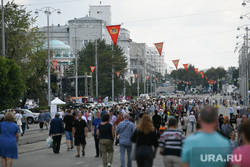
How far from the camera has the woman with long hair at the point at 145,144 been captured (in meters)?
8.62

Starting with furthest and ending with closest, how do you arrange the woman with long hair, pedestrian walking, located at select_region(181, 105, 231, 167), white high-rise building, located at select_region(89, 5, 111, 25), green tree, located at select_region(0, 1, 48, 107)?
white high-rise building, located at select_region(89, 5, 111, 25)
green tree, located at select_region(0, 1, 48, 107)
the woman with long hair
pedestrian walking, located at select_region(181, 105, 231, 167)

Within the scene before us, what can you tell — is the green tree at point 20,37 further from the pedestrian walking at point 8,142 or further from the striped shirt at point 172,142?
the striped shirt at point 172,142

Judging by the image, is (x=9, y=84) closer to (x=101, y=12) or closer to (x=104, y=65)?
(x=104, y=65)

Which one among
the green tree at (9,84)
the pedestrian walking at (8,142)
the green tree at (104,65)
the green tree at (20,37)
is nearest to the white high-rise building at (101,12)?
the green tree at (104,65)

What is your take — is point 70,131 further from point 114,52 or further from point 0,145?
point 114,52

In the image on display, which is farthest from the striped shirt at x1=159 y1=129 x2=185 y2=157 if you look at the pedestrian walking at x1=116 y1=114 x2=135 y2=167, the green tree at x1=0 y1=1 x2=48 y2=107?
the green tree at x1=0 y1=1 x2=48 y2=107

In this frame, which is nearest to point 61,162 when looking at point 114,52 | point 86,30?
point 114,52

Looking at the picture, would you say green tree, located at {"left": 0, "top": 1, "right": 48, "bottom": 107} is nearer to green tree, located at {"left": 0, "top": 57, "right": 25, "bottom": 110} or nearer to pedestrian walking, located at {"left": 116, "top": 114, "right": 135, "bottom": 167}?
green tree, located at {"left": 0, "top": 57, "right": 25, "bottom": 110}

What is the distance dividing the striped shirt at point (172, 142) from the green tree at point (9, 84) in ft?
63.9

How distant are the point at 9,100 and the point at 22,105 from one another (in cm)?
2714

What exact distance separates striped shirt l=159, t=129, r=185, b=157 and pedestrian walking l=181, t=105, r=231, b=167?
9.41 ft

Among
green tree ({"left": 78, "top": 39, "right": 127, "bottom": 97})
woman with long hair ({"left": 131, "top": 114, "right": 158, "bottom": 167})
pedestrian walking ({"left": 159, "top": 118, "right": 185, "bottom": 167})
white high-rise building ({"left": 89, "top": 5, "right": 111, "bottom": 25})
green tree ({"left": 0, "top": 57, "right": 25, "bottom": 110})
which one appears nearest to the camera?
pedestrian walking ({"left": 159, "top": 118, "right": 185, "bottom": 167})

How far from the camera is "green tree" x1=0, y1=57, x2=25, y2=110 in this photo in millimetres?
25984

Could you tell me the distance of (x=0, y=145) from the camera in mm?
10242
